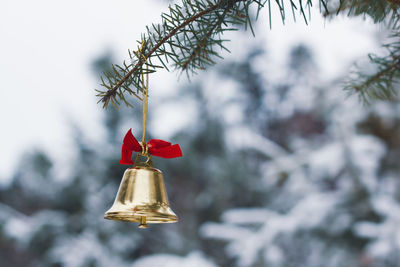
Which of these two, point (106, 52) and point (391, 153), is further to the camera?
point (106, 52)

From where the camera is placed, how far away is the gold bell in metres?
0.52

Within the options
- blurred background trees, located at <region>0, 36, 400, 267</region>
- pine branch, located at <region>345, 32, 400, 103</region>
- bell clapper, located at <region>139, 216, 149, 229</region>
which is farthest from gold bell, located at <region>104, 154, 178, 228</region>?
blurred background trees, located at <region>0, 36, 400, 267</region>

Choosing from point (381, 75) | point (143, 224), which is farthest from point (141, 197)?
point (381, 75)

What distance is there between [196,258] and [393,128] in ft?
4.99

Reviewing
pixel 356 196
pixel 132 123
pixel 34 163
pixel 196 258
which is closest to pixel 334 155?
pixel 356 196

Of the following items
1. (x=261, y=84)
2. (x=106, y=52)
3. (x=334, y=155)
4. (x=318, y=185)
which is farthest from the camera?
(x=261, y=84)

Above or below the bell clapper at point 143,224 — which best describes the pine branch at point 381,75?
above

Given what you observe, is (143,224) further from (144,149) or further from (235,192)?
(235,192)

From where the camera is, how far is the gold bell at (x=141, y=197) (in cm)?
52

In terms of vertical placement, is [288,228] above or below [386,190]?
below

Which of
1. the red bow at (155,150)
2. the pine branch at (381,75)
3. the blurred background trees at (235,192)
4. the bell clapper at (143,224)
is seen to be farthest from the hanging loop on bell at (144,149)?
the blurred background trees at (235,192)

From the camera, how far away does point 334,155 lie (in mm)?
1970

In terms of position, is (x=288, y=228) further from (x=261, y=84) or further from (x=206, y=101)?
(x=261, y=84)

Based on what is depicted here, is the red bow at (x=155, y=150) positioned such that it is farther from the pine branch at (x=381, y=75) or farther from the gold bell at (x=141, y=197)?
the pine branch at (x=381, y=75)
